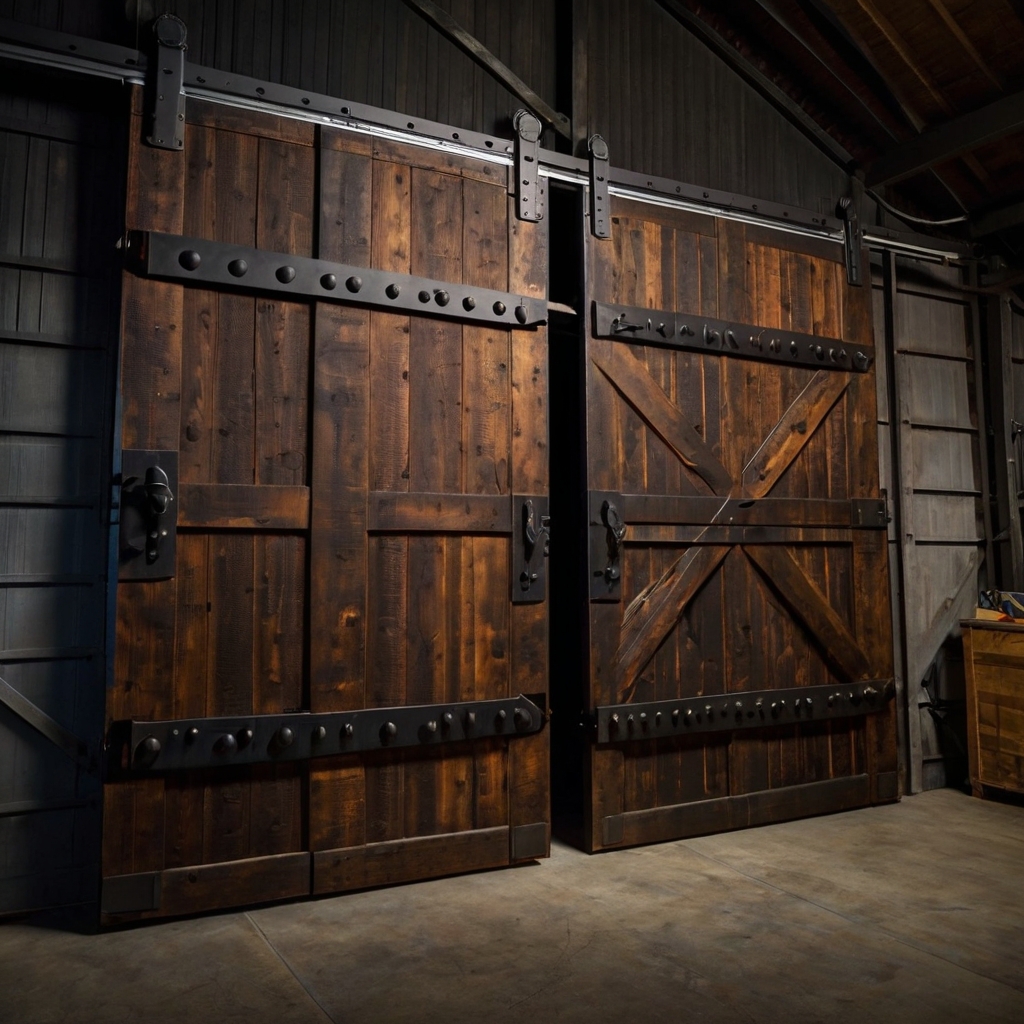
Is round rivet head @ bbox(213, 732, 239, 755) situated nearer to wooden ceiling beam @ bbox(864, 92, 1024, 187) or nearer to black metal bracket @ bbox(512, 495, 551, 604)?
black metal bracket @ bbox(512, 495, 551, 604)

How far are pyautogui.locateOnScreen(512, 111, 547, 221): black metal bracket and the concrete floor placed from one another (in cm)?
287

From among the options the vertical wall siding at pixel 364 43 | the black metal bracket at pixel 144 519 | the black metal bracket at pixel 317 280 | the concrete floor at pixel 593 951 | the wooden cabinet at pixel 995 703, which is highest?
the vertical wall siding at pixel 364 43

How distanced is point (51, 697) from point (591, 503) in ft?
7.61

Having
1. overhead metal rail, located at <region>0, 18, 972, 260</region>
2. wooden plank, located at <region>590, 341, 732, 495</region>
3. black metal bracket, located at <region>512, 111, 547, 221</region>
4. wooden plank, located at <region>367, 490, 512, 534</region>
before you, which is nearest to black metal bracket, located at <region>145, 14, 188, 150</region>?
overhead metal rail, located at <region>0, 18, 972, 260</region>

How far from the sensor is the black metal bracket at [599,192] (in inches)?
163

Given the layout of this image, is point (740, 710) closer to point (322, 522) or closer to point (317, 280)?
point (322, 522)

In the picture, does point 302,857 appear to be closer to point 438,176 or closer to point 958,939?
point 958,939

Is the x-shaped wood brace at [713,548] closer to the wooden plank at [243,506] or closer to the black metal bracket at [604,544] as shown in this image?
the black metal bracket at [604,544]

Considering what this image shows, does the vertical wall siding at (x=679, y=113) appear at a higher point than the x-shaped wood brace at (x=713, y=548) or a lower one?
higher

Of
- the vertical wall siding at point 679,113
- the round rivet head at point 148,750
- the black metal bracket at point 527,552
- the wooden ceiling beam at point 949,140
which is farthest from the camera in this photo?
the wooden ceiling beam at point 949,140

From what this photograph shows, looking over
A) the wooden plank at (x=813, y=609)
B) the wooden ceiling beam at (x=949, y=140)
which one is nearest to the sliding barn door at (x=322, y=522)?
the wooden plank at (x=813, y=609)

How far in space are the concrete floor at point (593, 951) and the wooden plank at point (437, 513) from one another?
1.42 metres

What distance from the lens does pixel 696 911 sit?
10.6ft

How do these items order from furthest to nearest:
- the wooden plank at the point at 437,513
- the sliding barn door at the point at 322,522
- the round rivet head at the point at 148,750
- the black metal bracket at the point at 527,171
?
the black metal bracket at the point at 527,171, the wooden plank at the point at 437,513, the sliding barn door at the point at 322,522, the round rivet head at the point at 148,750
